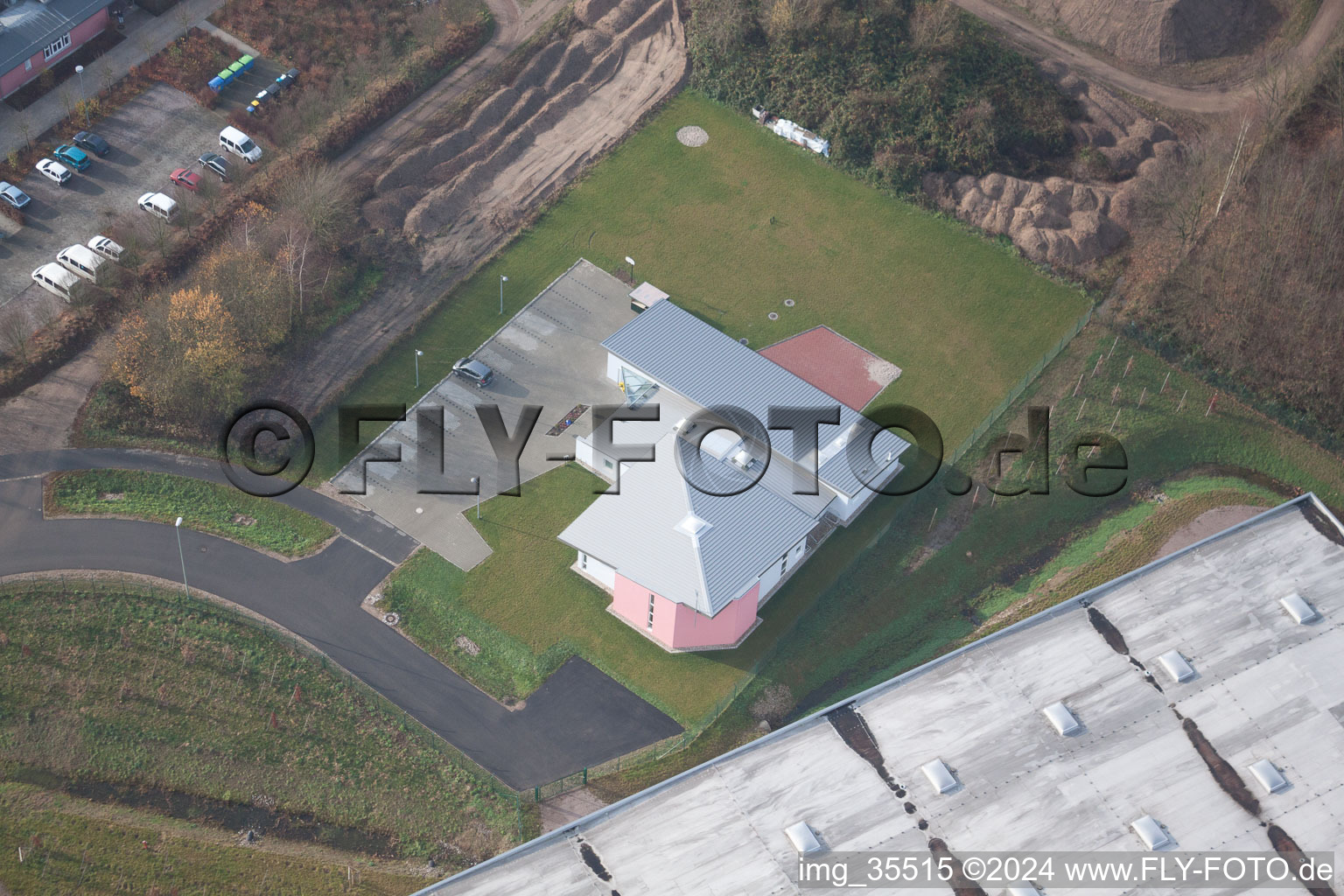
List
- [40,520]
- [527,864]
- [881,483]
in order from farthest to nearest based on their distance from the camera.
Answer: [881,483], [40,520], [527,864]

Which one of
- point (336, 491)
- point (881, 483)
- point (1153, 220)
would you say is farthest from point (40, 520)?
point (1153, 220)

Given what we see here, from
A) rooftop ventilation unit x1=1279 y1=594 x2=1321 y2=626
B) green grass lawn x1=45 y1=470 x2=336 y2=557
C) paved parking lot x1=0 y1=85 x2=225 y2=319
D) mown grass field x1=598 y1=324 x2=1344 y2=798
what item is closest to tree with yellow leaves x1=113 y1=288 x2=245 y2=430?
green grass lawn x1=45 y1=470 x2=336 y2=557

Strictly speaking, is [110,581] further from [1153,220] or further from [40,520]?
[1153,220]

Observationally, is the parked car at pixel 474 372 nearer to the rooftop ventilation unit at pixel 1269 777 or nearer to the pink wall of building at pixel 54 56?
the pink wall of building at pixel 54 56

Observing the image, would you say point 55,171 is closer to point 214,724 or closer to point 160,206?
point 160,206

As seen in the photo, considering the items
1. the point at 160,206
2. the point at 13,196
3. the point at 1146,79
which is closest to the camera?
the point at 13,196

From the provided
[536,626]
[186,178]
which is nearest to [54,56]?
[186,178]

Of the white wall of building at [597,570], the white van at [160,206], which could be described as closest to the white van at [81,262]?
the white van at [160,206]
